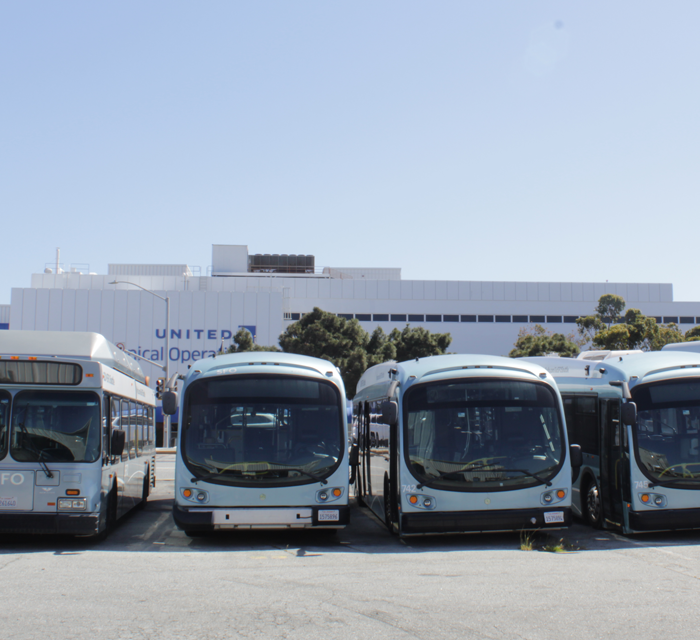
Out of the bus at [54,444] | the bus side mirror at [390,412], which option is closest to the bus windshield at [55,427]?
the bus at [54,444]

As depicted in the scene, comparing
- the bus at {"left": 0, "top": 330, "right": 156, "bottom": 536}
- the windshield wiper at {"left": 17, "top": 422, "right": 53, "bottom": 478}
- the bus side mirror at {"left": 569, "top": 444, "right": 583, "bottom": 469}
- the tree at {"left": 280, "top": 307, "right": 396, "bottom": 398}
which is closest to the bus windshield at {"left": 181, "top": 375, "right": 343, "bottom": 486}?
the bus at {"left": 0, "top": 330, "right": 156, "bottom": 536}

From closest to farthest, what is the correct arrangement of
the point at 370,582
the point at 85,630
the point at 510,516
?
the point at 85,630
the point at 370,582
the point at 510,516

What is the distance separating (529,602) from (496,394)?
13.7 ft

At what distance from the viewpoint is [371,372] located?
1480cm

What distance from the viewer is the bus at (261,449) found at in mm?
10180

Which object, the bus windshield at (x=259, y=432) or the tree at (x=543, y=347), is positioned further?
the tree at (x=543, y=347)

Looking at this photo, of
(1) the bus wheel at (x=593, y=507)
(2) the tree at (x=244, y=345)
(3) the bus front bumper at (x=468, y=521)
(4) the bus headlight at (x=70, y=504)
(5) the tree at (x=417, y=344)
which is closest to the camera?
(4) the bus headlight at (x=70, y=504)

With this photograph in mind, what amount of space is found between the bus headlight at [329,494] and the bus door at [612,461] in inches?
154

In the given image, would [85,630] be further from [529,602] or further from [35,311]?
[35,311]

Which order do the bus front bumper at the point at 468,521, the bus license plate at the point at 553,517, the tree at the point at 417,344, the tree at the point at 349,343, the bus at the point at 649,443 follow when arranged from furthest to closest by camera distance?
the tree at the point at 417,344
the tree at the point at 349,343
the bus at the point at 649,443
the bus license plate at the point at 553,517
the bus front bumper at the point at 468,521

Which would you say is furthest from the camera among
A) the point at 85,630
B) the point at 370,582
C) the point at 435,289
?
the point at 435,289

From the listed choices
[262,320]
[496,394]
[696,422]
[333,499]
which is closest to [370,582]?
[333,499]

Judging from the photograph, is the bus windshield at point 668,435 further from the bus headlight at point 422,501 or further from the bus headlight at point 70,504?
the bus headlight at point 70,504

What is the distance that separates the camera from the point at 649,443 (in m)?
10.5
